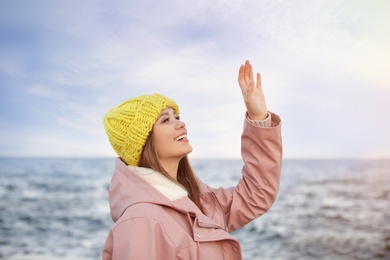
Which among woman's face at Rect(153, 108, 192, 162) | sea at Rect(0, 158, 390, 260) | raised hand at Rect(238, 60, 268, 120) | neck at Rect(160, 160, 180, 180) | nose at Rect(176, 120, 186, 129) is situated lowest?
sea at Rect(0, 158, 390, 260)

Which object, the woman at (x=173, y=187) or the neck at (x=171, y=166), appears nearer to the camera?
the woman at (x=173, y=187)

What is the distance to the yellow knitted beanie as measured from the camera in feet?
7.62

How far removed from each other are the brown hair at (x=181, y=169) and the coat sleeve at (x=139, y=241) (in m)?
0.38

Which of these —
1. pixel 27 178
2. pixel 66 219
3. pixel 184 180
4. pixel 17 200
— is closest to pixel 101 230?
pixel 66 219

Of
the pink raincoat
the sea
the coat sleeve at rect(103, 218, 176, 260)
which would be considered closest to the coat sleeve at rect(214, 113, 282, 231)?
the pink raincoat

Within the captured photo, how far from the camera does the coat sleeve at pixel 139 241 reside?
188 centimetres

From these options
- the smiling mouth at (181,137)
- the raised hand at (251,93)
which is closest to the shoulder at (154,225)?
the smiling mouth at (181,137)

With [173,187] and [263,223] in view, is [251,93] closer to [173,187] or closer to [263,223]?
[173,187]

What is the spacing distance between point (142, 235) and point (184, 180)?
25.0 inches

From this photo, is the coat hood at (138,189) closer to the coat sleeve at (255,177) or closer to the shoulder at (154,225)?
the shoulder at (154,225)

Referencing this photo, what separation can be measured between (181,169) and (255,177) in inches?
16.0

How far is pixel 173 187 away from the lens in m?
2.24

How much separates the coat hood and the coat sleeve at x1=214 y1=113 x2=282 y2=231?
0.39 meters

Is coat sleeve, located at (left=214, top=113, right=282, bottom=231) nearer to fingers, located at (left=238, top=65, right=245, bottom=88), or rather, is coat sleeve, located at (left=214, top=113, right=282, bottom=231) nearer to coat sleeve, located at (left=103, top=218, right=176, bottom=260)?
fingers, located at (left=238, top=65, right=245, bottom=88)
